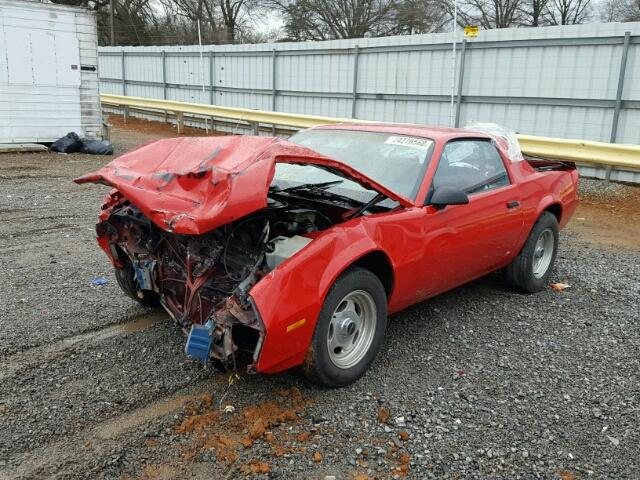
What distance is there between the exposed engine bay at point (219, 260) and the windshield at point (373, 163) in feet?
1.51

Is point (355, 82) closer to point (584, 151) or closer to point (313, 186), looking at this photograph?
point (584, 151)

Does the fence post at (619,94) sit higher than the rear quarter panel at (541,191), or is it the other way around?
the fence post at (619,94)

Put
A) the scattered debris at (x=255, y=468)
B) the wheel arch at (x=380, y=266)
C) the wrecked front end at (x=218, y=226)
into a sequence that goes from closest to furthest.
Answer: the scattered debris at (x=255, y=468)
the wrecked front end at (x=218, y=226)
the wheel arch at (x=380, y=266)

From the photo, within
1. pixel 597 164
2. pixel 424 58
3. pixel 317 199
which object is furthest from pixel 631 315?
pixel 424 58

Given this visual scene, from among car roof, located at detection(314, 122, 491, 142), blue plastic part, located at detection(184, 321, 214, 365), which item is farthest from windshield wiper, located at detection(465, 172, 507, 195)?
blue plastic part, located at detection(184, 321, 214, 365)

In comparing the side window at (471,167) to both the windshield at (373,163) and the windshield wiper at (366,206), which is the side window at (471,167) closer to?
the windshield at (373,163)

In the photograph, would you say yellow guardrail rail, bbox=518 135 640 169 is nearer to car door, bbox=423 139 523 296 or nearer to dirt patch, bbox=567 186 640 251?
dirt patch, bbox=567 186 640 251

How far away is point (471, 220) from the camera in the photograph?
14.2 ft

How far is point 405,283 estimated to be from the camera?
384 centimetres

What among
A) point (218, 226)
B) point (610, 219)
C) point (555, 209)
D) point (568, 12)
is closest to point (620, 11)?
point (568, 12)

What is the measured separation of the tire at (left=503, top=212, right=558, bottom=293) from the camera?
5.23 m

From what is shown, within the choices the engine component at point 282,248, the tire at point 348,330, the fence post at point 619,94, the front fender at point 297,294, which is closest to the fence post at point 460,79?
the fence post at point 619,94

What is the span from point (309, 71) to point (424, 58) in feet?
14.3

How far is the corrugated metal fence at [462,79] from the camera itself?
10.7 meters
